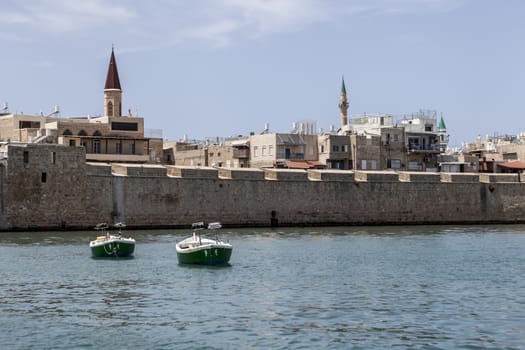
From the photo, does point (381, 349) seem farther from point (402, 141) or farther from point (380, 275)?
point (402, 141)

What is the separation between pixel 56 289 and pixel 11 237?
18.7 meters

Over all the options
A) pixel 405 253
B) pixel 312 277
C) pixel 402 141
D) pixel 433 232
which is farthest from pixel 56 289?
pixel 402 141

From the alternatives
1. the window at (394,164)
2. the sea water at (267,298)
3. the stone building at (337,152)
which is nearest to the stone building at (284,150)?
the stone building at (337,152)

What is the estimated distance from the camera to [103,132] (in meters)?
74.7

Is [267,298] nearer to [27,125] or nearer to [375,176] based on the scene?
[375,176]

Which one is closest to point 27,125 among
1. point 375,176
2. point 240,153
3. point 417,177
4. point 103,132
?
point 103,132

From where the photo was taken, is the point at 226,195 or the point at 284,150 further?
the point at 284,150

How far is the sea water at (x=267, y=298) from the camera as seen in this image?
2122cm

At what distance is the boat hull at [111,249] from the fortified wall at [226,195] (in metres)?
13.5

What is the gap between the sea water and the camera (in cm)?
2122

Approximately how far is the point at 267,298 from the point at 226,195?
30.5 m

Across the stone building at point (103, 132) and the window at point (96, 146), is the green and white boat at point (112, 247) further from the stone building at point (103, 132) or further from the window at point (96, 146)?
the window at point (96, 146)

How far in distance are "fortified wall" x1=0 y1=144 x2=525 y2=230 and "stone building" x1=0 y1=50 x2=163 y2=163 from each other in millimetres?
11650

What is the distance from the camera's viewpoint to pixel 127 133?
75.9 meters
